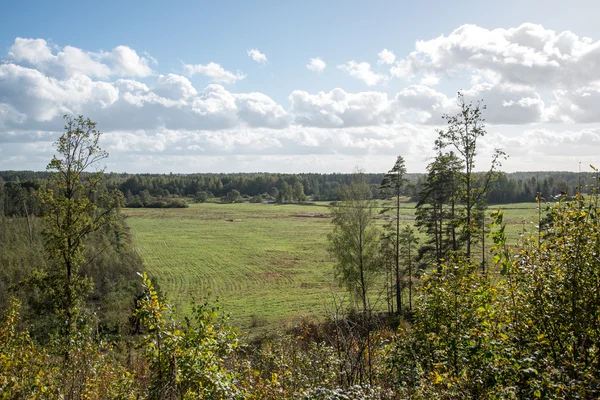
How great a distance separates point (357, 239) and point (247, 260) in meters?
33.5

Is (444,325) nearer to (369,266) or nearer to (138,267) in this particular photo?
(369,266)

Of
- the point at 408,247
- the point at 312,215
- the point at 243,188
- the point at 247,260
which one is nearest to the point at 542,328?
the point at 408,247

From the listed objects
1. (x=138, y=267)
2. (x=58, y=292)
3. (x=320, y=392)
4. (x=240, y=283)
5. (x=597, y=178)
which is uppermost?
(x=597, y=178)

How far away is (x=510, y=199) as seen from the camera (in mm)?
114500

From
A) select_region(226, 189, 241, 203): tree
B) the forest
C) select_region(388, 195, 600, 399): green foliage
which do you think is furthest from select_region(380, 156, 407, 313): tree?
select_region(226, 189, 241, 203): tree

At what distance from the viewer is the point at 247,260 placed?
62.8m

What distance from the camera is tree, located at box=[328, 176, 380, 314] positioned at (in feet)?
104

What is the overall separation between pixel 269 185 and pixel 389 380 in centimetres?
18420

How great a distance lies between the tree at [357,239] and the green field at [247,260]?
3326 millimetres

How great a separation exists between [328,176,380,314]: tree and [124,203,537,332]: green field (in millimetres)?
3326

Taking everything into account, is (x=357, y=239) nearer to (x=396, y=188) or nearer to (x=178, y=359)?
(x=396, y=188)

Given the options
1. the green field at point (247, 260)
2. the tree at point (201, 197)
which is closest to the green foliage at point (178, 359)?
the green field at point (247, 260)

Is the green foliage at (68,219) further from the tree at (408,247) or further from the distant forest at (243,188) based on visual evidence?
the distant forest at (243,188)

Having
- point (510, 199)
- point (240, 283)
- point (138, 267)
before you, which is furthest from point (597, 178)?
point (510, 199)
